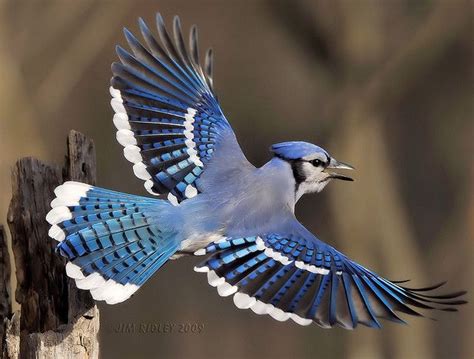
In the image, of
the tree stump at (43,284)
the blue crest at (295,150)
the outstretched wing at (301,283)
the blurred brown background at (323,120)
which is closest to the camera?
the tree stump at (43,284)

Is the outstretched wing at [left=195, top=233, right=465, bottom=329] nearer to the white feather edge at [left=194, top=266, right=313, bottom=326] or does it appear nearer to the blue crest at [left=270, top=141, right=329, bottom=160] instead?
the white feather edge at [left=194, top=266, right=313, bottom=326]

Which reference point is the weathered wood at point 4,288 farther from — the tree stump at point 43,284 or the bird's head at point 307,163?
the bird's head at point 307,163

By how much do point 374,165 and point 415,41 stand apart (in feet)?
2.77

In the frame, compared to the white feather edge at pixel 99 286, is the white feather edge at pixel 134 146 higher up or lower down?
higher up

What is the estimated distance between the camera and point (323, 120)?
6.56 meters

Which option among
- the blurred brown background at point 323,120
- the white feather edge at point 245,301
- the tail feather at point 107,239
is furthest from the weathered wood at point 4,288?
the blurred brown background at point 323,120

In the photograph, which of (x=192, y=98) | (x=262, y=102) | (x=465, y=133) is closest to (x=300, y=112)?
(x=262, y=102)

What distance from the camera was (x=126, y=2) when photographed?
6484mm

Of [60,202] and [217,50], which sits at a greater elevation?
[217,50]

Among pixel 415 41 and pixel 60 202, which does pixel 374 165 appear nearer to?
pixel 415 41

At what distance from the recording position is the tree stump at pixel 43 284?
9.52 feet

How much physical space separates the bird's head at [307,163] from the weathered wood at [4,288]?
40.3 inches

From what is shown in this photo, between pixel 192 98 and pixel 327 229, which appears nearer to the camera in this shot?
pixel 192 98

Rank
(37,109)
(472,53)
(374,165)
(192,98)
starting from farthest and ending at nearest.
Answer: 1. (472,53)
2. (374,165)
3. (37,109)
4. (192,98)
